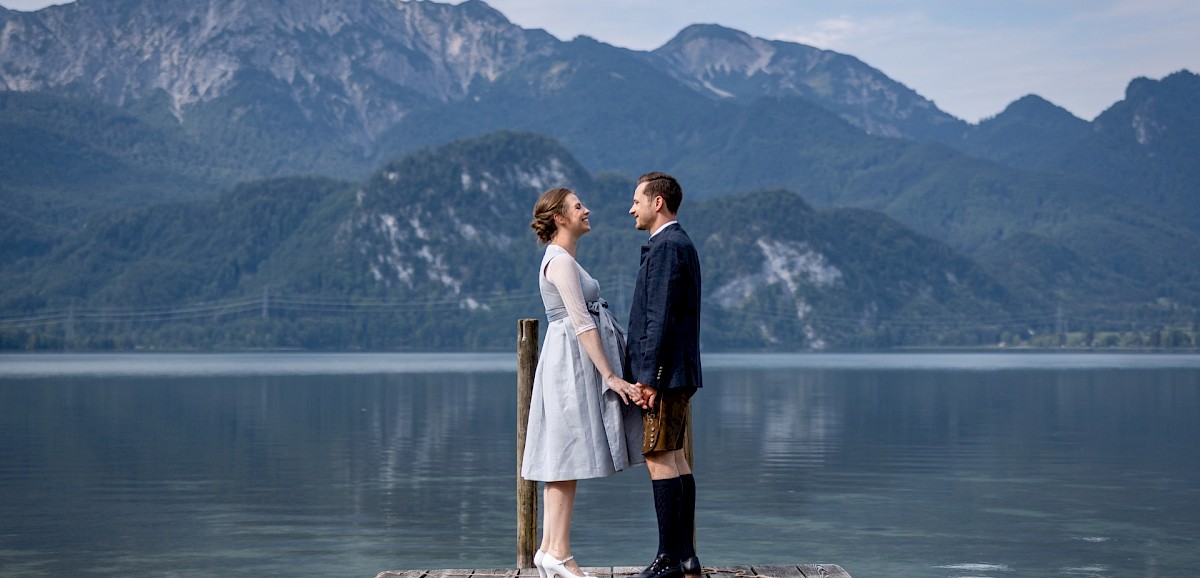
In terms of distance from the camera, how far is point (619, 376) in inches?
361

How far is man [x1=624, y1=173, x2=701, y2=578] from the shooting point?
28.8 feet

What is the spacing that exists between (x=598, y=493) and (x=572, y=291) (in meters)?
15.2

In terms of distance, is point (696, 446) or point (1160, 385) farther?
point (1160, 385)

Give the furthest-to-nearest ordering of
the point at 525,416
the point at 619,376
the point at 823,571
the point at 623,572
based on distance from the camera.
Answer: the point at 525,416 < the point at 623,572 < the point at 823,571 < the point at 619,376

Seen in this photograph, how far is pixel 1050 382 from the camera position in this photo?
7794 cm

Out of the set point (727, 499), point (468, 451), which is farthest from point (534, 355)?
point (468, 451)

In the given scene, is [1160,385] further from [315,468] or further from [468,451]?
[315,468]

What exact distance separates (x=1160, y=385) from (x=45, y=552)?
2574 inches

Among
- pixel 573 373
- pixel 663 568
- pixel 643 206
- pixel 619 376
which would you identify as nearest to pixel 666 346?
pixel 619 376

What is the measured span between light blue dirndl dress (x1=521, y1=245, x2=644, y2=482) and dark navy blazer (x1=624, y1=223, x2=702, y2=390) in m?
0.27

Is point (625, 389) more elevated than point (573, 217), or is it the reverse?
point (573, 217)

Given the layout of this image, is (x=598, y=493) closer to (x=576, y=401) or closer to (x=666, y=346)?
(x=576, y=401)

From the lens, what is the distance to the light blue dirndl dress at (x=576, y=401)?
9023 mm

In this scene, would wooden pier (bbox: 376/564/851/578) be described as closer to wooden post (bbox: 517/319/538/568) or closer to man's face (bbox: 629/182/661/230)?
wooden post (bbox: 517/319/538/568)
